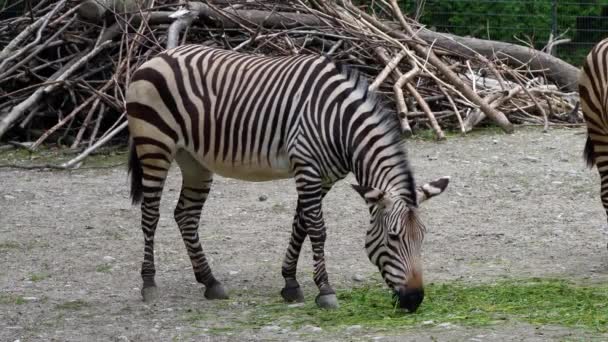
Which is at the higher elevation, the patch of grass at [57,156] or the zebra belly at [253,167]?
the zebra belly at [253,167]

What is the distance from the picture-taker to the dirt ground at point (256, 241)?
6.48 meters

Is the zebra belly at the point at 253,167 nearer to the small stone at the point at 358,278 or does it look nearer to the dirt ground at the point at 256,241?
the dirt ground at the point at 256,241

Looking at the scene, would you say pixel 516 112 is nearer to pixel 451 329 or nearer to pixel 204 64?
pixel 204 64

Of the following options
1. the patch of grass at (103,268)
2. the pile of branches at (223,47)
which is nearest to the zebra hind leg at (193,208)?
the patch of grass at (103,268)

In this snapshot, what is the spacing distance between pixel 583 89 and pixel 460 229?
172cm

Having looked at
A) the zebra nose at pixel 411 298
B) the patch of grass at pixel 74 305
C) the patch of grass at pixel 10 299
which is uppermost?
the zebra nose at pixel 411 298

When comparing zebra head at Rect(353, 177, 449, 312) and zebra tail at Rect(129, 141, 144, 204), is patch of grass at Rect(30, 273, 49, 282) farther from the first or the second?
zebra head at Rect(353, 177, 449, 312)

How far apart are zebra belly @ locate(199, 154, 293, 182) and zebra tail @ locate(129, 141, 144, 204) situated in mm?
489

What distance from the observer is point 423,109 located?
1327 centimetres

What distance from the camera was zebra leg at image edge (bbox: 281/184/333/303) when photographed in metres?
7.04

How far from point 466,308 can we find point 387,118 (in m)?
1.33

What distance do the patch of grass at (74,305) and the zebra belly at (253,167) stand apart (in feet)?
4.21

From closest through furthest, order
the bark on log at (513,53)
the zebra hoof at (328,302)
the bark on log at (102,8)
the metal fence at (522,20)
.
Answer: the zebra hoof at (328,302) → the bark on log at (102,8) → the bark on log at (513,53) → the metal fence at (522,20)

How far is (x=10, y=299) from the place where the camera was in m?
7.23
